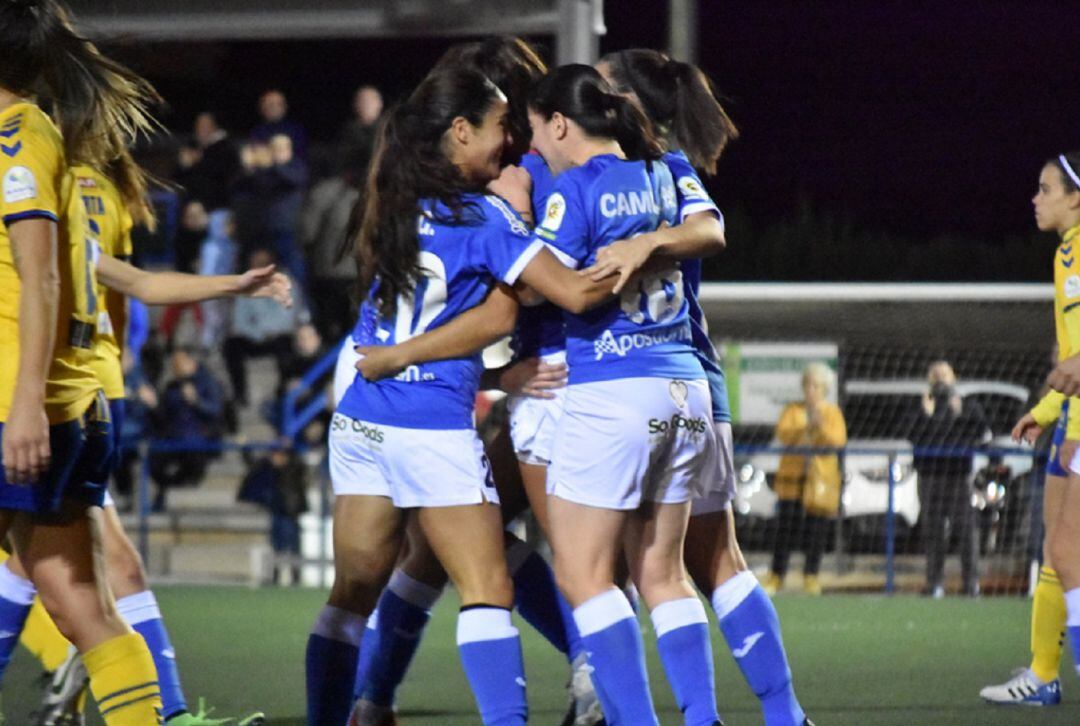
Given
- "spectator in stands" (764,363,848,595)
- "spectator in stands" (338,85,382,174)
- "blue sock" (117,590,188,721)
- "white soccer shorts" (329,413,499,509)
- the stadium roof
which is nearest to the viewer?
"white soccer shorts" (329,413,499,509)

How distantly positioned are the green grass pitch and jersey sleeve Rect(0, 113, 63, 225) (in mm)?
2442

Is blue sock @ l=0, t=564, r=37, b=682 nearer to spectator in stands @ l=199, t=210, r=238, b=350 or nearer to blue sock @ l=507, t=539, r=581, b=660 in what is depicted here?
blue sock @ l=507, t=539, r=581, b=660

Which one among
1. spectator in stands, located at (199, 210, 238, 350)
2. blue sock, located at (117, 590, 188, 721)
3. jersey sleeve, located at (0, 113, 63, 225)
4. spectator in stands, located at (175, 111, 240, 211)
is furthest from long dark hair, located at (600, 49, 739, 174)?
spectator in stands, located at (175, 111, 240, 211)

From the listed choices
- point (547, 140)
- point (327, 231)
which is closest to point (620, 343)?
point (547, 140)

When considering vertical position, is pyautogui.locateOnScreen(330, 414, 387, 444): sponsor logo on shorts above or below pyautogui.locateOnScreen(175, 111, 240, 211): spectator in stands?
below

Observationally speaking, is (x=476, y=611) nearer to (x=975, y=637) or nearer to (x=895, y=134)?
(x=975, y=637)

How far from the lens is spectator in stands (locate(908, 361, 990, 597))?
12781 mm

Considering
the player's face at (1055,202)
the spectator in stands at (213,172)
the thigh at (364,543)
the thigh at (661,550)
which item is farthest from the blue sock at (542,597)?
the spectator in stands at (213,172)

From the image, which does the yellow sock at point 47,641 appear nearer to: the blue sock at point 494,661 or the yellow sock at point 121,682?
the yellow sock at point 121,682

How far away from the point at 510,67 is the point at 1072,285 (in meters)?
2.23

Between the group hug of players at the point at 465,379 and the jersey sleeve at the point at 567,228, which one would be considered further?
the jersey sleeve at the point at 567,228

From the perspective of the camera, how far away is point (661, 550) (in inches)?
182

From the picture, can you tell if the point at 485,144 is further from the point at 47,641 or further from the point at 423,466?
the point at 47,641

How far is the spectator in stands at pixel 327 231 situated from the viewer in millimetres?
14328
